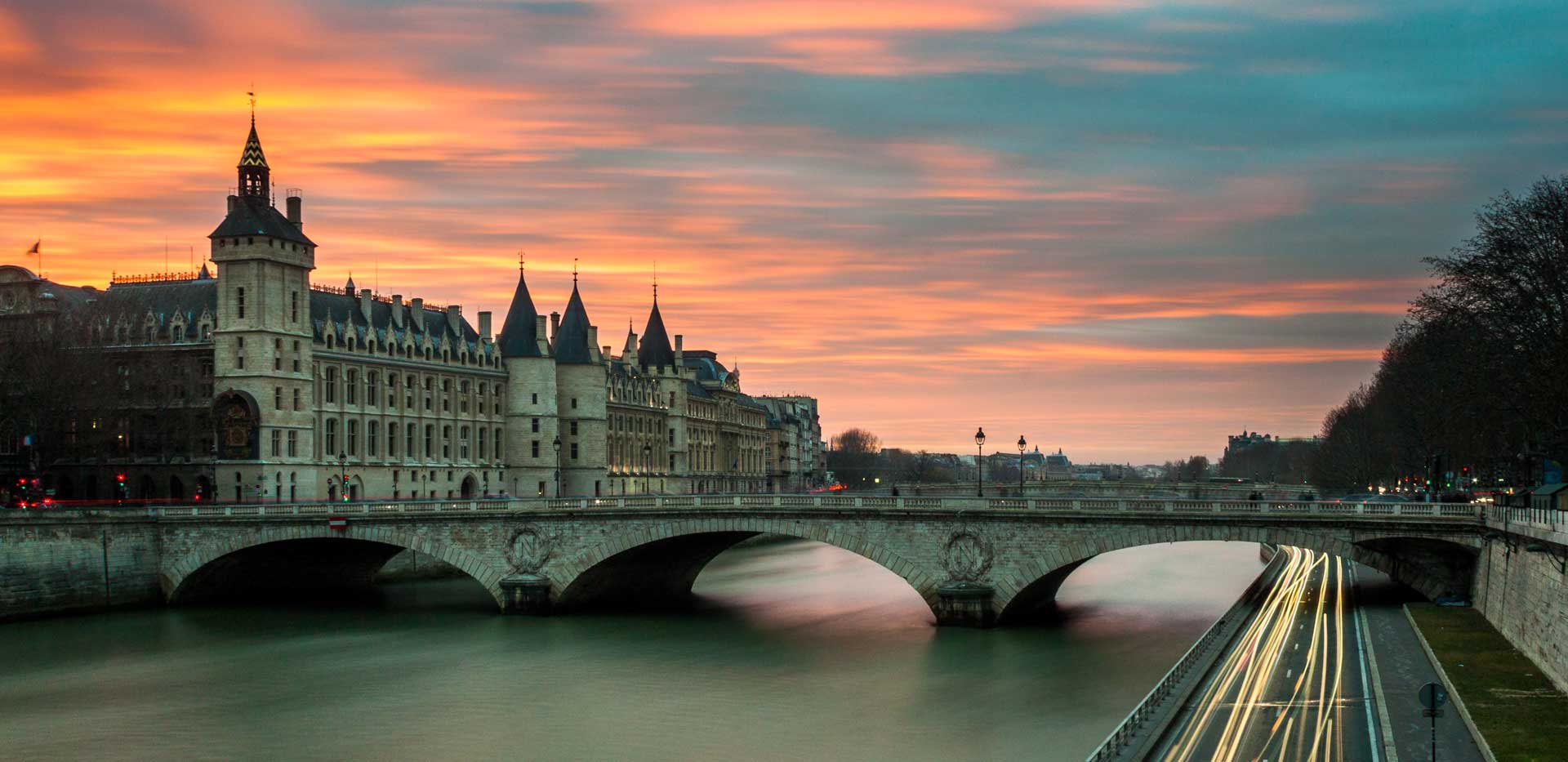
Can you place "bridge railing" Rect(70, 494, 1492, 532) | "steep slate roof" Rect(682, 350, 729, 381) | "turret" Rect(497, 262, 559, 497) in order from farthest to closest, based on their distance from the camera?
"steep slate roof" Rect(682, 350, 729, 381)
"turret" Rect(497, 262, 559, 497)
"bridge railing" Rect(70, 494, 1492, 532)

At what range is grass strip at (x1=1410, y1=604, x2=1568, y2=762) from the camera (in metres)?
32.0

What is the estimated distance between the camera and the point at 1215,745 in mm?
35375

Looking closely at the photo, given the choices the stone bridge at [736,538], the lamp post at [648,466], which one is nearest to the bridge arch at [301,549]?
the stone bridge at [736,538]

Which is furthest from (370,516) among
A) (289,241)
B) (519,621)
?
(289,241)

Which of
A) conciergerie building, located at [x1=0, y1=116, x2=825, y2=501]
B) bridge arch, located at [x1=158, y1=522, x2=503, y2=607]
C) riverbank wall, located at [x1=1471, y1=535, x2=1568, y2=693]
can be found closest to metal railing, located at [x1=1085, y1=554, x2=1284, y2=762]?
riverbank wall, located at [x1=1471, y1=535, x2=1568, y2=693]

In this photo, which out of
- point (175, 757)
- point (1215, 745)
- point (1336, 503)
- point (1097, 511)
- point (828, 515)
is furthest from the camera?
point (828, 515)

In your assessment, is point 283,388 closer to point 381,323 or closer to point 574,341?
point 381,323

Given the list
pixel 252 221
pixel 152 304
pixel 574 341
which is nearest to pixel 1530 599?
pixel 252 221

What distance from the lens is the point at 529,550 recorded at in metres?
69.9

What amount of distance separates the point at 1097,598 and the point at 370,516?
36.2m

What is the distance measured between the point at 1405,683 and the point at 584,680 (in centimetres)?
2701

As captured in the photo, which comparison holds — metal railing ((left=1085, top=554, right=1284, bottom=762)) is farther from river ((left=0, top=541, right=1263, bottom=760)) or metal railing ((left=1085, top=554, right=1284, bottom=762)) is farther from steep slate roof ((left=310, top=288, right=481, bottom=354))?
steep slate roof ((left=310, top=288, right=481, bottom=354))

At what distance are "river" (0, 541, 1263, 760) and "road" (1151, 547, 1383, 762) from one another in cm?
322

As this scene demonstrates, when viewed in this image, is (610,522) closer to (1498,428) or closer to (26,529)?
(26,529)
